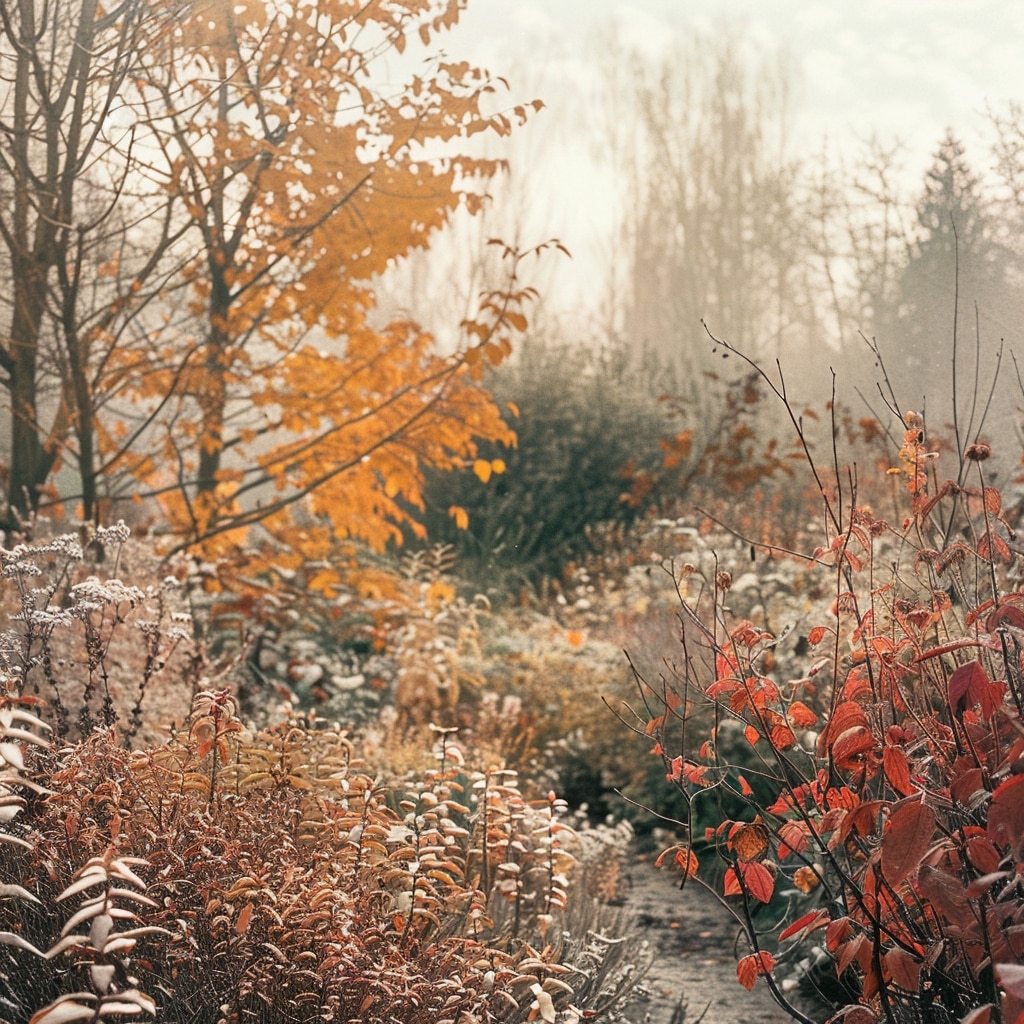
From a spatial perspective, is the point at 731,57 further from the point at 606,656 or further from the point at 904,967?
the point at 904,967

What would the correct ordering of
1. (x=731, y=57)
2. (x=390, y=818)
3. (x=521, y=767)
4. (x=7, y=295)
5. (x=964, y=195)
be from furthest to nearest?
(x=731, y=57) < (x=964, y=195) < (x=7, y=295) < (x=521, y=767) < (x=390, y=818)

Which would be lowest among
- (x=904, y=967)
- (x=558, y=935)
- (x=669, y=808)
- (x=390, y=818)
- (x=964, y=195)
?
(x=669, y=808)

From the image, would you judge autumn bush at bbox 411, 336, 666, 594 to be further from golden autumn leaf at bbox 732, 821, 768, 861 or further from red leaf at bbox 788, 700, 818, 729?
golden autumn leaf at bbox 732, 821, 768, 861

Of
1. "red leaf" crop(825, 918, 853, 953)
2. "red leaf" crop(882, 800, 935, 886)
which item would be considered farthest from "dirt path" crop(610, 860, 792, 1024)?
"red leaf" crop(882, 800, 935, 886)

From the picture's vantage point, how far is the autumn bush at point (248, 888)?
2010mm

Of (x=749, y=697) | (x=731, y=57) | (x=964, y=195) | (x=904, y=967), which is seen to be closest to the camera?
(x=904, y=967)

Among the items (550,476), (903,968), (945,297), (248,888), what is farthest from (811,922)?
(945,297)

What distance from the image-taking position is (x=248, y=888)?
6.90 feet

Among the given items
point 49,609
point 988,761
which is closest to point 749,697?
point 988,761

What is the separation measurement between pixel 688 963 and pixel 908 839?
A: 8.45 ft

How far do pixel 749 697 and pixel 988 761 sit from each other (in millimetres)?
397

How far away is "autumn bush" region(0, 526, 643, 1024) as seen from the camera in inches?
79.1

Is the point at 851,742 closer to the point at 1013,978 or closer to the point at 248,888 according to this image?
the point at 1013,978

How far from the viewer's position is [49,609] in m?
2.90
